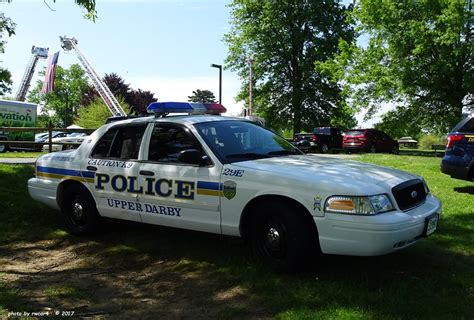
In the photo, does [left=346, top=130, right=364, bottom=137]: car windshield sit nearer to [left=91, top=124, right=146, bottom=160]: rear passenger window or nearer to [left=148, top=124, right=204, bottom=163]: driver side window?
[left=91, top=124, right=146, bottom=160]: rear passenger window

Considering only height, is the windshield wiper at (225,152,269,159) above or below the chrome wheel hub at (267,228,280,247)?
above

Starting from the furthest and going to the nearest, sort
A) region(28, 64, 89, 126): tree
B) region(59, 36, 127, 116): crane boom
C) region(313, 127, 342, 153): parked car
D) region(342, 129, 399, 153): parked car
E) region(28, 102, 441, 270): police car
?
region(28, 64, 89, 126): tree < region(59, 36, 127, 116): crane boom < region(313, 127, 342, 153): parked car < region(342, 129, 399, 153): parked car < region(28, 102, 441, 270): police car

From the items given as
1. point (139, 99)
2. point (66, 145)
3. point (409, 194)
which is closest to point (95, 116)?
point (139, 99)

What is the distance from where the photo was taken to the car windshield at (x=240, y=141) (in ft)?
16.1

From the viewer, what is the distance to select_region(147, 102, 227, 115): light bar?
579cm

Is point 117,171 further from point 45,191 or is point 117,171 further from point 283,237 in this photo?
point 283,237

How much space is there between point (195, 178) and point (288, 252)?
128 centimetres

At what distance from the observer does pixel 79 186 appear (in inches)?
239

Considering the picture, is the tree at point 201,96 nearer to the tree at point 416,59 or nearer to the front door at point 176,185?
the tree at point 416,59

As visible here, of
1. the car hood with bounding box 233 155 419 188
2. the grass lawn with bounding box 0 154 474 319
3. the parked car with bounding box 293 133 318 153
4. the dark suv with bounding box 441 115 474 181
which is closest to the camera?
the grass lawn with bounding box 0 154 474 319

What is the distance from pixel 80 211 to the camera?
6.07 m

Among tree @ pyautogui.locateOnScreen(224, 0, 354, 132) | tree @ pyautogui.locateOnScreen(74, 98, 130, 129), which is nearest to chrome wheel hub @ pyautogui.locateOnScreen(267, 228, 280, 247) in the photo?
tree @ pyautogui.locateOnScreen(224, 0, 354, 132)

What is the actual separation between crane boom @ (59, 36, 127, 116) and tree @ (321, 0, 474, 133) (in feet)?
78.7

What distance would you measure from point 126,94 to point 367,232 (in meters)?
61.3
